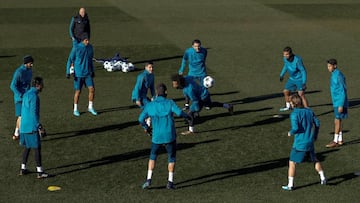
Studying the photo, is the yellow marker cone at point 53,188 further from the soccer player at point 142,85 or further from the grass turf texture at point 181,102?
the soccer player at point 142,85

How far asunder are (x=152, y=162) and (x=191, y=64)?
7571mm

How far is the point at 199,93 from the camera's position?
20797 mm

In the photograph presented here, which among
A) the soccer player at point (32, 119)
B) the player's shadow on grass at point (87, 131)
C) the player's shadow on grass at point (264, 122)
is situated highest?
the soccer player at point (32, 119)

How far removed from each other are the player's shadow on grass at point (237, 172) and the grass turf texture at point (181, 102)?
0.08ft

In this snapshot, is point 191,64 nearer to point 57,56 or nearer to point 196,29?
point 57,56

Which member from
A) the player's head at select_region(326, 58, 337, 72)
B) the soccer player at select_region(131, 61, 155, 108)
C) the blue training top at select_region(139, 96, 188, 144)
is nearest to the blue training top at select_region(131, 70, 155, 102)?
the soccer player at select_region(131, 61, 155, 108)

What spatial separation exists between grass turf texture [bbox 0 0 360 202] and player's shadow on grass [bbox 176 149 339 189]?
24mm

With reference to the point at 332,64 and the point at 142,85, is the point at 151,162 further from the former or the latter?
the point at 332,64

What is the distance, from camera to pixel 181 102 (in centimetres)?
2522

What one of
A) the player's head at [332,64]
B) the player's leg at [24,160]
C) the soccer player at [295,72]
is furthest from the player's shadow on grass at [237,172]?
the soccer player at [295,72]

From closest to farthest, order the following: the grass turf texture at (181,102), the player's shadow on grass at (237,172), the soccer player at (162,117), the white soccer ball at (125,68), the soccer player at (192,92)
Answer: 1. the soccer player at (162,117)
2. the grass turf texture at (181,102)
3. the player's shadow on grass at (237,172)
4. the soccer player at (192,92)
5. the white soccer ball at (125,68)

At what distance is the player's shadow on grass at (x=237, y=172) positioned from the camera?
1783 cm

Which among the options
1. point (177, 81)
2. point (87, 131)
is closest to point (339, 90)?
point (177, 81)

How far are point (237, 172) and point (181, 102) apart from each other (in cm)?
706
